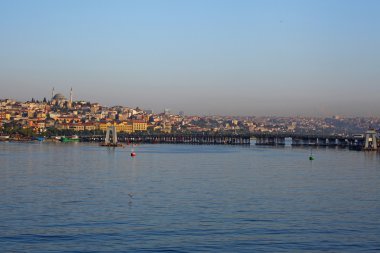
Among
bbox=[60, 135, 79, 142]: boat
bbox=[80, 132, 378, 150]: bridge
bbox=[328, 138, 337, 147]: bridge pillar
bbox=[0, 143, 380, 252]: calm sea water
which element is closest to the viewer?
bbox=[0, 143, 380, 252]: calm sea water

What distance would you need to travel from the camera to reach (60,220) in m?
24.3

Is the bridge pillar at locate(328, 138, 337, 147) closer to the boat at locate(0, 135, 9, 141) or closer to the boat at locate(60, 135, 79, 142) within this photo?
the boat at locate(60, 135, 79, 142)

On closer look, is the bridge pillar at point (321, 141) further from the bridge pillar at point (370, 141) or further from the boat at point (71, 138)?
the boat at point (71, 138)

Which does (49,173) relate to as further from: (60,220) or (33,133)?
(33,133)

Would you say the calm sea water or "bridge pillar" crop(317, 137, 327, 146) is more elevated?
"bridge pillar" crop(317, 137, 327, 146)

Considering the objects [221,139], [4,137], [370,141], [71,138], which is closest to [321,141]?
[221,139]

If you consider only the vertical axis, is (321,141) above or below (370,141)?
below

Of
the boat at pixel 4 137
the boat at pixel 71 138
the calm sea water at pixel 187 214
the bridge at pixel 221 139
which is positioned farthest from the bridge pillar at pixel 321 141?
the calm sea water at pixel 187 214

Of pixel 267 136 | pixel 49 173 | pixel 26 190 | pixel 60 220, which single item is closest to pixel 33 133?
pixel 267 136

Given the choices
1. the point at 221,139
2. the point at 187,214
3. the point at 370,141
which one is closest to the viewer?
the point at 187,214

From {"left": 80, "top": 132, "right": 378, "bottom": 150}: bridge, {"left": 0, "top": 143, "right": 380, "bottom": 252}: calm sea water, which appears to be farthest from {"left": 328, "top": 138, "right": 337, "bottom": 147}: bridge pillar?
{"left": 0, "top": 143, "right": 380, "bottom": 252}: calm sea water

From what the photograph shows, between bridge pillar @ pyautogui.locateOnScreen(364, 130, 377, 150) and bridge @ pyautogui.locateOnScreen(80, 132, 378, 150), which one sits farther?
bridge @ pyautogui.locateOnScreen(80, 132, 378, 150)

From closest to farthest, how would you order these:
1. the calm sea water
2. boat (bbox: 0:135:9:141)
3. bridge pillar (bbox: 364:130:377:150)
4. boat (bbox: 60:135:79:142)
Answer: the calm sea water, bridge pillar (bbox: 364:130:377:150), boat (bbox: 0:135:9:141), boat (bbox: 60:135:79:142)

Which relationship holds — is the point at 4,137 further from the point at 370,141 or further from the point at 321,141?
the point at 370,141
